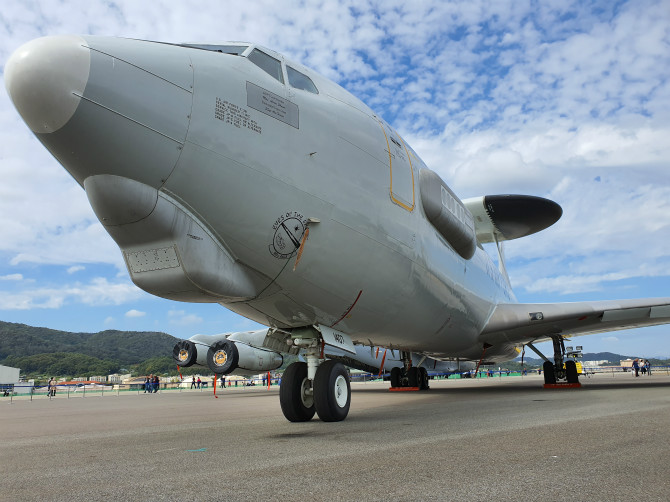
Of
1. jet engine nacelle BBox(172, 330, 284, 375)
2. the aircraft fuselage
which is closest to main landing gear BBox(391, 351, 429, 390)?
jet engine nacelle BBox(172, 330, 284, 375)

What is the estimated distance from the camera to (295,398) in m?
7.45

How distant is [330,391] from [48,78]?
16.4ft

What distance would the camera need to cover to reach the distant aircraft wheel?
17870 millimetres

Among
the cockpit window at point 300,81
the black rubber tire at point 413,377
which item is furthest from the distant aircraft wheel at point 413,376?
the cockpit window at point 300,81

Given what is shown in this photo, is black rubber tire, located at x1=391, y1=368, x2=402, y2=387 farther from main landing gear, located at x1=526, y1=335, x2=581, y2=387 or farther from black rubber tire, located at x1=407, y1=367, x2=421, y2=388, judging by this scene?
main landing gear, located at x1=526, y1=335, x2=581, y2=387

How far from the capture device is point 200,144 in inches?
212

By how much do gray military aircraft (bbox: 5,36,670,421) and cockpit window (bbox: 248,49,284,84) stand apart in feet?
0.07

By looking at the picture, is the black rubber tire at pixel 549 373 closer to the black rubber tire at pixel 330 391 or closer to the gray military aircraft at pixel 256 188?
the gray military aircraft at pixel 256 188

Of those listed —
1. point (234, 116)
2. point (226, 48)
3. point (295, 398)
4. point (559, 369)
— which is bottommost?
point (295, 398)

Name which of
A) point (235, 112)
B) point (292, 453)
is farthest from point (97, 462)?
point (235, 112)

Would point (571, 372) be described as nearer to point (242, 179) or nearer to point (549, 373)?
point (549, 373)

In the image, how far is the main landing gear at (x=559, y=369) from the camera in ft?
50.5

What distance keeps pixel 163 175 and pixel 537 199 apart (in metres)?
13.0

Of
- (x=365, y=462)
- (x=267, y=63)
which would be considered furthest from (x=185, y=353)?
(x=365, y=462)
